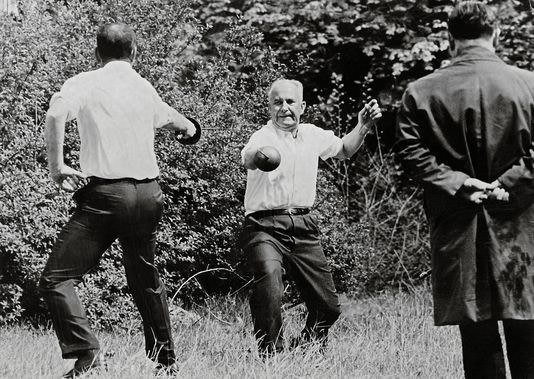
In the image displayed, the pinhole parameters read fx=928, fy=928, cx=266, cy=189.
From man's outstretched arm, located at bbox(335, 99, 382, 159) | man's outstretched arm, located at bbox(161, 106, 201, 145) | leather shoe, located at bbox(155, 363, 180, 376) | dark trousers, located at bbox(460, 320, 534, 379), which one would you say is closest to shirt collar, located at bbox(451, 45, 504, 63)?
dark trousers, located at bbox(460, 320, 534, 379)

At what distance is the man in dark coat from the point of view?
3.91 metres

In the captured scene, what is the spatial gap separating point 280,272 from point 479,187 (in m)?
1.97

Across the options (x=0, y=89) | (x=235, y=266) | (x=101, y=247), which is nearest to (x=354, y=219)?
(x=235, y=266)

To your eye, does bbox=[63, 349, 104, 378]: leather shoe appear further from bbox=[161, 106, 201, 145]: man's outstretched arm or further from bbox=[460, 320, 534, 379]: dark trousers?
bbox=[460, 320, 534, 379]: dark trousers

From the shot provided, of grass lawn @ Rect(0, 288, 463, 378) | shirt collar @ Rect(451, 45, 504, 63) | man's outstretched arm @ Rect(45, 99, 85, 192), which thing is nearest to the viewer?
shirt collar @ Rect(451, 45, 504, 63)

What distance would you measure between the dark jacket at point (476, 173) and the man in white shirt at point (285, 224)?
1545 millimetres

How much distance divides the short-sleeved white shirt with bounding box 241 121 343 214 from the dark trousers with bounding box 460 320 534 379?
1.98 m

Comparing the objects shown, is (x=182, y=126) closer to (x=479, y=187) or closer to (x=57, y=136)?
(x=57, y=136)

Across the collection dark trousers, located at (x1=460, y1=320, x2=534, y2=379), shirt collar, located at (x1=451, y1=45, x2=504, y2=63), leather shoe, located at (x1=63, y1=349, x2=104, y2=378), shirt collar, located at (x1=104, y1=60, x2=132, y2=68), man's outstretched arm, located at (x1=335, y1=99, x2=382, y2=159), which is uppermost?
shirt collar, located at (x1=104, y1=60, x2=132, y2=68)

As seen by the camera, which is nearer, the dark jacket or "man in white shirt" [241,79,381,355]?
the dark jacket

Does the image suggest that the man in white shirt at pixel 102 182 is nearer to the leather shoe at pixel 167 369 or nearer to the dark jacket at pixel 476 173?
the leather shoe at pixel 167 369

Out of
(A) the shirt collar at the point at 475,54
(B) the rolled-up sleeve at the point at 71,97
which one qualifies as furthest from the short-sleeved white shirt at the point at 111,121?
(A) the shirt collar at the point at 475,54

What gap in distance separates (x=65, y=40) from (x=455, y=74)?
4.32 meters

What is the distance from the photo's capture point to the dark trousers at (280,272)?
5621 millimetres
